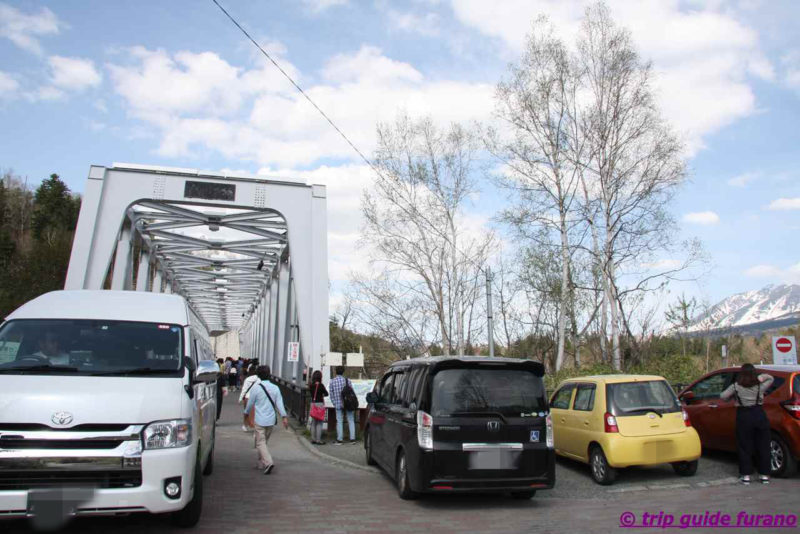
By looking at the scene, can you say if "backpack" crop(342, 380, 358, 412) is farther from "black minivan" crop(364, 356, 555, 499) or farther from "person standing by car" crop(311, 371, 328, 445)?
"black minivan" crop(364, 356, 555, 499)

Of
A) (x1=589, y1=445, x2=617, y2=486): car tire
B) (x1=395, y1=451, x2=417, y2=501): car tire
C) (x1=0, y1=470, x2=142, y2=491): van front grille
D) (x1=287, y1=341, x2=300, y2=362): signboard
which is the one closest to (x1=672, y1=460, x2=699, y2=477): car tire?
(x1=589, y1=445, x2=617, y2=486): car tire

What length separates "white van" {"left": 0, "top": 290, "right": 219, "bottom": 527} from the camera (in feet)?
15.0

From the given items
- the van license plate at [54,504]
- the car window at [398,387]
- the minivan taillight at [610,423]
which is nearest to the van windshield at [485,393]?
the car window at [398,387]

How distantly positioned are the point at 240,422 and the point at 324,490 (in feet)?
33.4

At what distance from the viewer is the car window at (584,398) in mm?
8991

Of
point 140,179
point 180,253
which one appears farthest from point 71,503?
point 180,253

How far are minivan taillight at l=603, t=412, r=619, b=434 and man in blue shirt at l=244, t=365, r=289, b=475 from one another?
15.8 feet

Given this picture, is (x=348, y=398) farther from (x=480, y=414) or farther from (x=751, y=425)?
(x=751, y=425)

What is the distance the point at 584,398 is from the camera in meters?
9.24

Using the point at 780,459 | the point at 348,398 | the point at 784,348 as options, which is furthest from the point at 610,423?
the point at 784,348

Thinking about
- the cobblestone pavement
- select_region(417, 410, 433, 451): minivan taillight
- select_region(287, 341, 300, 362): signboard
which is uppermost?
select_region(287, 341, 300, 362): signboard

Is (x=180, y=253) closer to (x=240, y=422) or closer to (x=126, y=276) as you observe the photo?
(x=126, y=276)

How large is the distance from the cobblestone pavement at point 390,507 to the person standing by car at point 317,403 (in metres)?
3.13

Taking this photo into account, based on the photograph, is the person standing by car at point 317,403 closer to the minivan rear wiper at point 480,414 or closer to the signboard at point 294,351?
the minivan rear wiper at point 480,414
